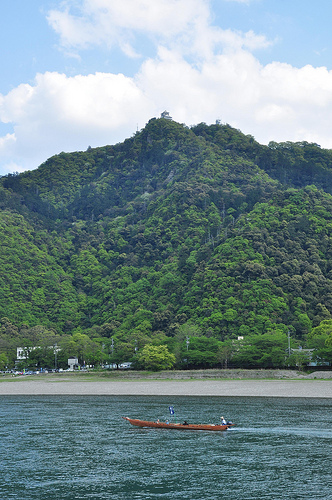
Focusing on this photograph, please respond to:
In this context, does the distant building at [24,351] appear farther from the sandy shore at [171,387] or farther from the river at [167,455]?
the river at [167,455]

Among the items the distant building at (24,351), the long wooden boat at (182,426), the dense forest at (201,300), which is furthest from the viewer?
the distant building at (24,351)

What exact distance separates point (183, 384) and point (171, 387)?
2545mm

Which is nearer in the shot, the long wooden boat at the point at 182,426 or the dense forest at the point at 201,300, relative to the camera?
the long wooden boat at the point at 182,426

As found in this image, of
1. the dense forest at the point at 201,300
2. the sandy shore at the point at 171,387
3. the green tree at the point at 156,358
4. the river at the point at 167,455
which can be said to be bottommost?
the sandy shore at the point at 171,387

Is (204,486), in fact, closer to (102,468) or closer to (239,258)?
(102,468)

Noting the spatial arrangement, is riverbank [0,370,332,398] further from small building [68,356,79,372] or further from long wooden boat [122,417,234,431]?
long wooden boat [122,417,234,431]

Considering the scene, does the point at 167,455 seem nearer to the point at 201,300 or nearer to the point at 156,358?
the point at 156,358

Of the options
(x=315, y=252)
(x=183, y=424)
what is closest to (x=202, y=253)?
(x=315, y=252)

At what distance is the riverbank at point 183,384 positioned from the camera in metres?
76.4

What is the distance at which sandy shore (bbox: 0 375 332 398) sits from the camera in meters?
75.0

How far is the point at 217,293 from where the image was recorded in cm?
13688

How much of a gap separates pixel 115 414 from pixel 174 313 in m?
91.1

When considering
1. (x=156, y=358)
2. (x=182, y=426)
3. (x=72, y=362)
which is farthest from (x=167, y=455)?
(x=72, y=362)

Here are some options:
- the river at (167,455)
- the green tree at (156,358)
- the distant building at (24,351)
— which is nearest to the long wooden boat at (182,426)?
the river at (167,455)
